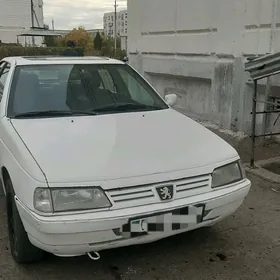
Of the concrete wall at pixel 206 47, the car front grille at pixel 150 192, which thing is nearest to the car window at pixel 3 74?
the car front grille at pixel 150 192

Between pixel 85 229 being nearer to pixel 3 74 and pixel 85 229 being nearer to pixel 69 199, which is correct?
pixel 69 199

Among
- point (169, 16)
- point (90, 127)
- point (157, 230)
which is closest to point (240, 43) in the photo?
point (169, 16)

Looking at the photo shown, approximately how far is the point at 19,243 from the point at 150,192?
105 centimetres

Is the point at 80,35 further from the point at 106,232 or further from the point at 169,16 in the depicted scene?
the point at 106,232

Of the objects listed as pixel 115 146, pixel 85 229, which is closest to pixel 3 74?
pixel 115 146

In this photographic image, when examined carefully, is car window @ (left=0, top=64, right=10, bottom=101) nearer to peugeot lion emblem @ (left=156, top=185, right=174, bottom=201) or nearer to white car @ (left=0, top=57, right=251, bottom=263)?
white car @ (left=0, top=57, right=251, bottom=263)

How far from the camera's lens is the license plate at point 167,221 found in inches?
97.3

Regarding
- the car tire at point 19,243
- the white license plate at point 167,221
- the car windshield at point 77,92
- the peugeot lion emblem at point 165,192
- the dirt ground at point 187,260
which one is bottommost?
the dirt ground at point 187,260

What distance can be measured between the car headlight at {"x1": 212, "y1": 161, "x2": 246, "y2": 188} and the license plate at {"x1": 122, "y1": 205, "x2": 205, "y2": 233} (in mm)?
250

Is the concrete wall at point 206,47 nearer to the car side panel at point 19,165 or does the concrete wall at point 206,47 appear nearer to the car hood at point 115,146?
the car hood at point 115,146

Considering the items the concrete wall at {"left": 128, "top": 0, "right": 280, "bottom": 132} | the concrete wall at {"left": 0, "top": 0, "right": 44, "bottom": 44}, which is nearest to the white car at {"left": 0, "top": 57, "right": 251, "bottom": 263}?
the concrete wall at {"left": 128, "top": 0, "right": 280, "bottom": 132}

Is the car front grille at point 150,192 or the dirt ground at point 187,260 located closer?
the car front grille at point 150,192

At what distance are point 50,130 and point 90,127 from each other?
326mm

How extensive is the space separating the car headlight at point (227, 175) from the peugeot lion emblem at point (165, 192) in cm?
36
